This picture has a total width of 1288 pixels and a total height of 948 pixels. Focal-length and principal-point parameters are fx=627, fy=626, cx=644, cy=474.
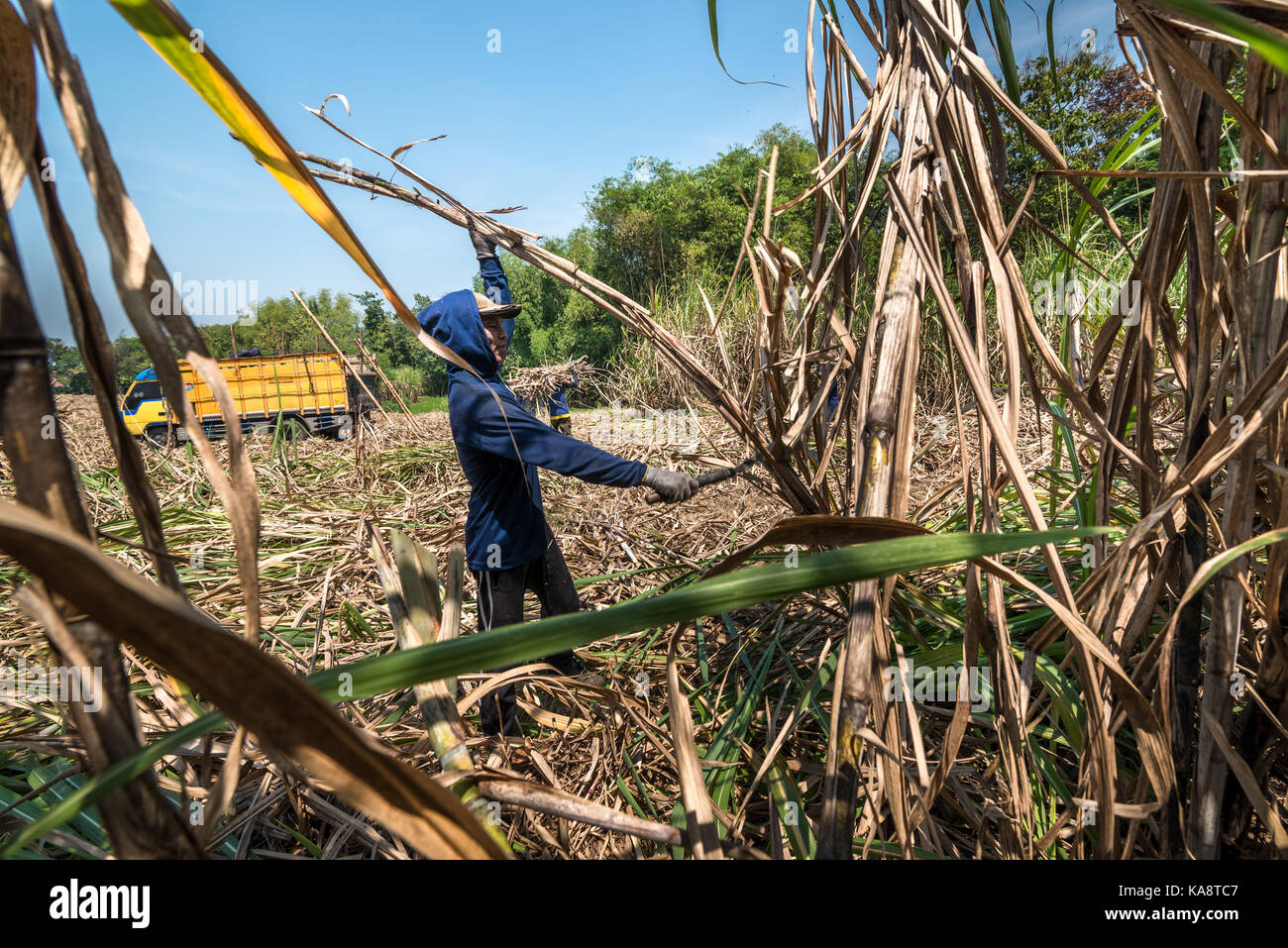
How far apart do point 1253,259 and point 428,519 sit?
4317 mm

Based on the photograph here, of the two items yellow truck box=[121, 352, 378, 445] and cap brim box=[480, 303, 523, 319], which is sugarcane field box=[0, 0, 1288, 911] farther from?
yellow truck box=[121, 352, 378, 445]

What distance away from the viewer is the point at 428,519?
14.4 feet

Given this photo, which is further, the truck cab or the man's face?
the truck cab

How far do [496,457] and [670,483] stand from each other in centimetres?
75

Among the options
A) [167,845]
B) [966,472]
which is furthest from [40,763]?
[966,472]

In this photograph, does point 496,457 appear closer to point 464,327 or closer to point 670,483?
point 464,327

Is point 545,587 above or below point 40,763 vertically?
above

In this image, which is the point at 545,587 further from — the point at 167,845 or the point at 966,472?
the point at 167,845

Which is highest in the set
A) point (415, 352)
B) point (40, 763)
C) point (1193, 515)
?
point (415, 352)

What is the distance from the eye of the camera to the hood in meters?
2.56

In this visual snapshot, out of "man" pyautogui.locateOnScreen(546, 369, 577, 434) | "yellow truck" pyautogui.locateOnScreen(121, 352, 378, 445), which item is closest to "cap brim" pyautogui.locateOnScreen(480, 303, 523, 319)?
"man" pyautogui.locateOnScreen(546, 369, 577, 434)

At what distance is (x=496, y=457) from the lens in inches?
104

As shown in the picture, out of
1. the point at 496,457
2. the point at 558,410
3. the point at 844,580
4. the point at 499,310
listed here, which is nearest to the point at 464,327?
the point at 499,310

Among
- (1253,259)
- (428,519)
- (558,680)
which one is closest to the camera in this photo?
(1253,259)
